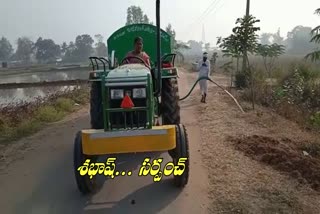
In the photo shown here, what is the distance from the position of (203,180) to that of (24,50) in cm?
9988

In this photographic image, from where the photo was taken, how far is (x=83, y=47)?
9181cm

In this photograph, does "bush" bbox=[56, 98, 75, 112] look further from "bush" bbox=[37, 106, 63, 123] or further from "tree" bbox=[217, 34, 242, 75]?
"tree" bbox=[217, 34, 242, 75]

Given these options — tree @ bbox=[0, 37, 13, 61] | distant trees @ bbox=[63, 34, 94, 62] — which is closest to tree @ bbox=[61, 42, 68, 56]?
distant trees @ bbox=[63, 34, 94, 62]

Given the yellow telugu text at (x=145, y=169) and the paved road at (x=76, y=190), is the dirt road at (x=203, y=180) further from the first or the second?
the yellow telugu text at (x=145, y=169)

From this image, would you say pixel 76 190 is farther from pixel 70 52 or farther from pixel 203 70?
pixel 70 52

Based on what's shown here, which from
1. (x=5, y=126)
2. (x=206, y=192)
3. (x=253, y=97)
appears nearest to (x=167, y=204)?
(x=206, y=192)

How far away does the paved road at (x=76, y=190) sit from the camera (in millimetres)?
5184

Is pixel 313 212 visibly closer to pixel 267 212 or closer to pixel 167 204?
pixel 267 212

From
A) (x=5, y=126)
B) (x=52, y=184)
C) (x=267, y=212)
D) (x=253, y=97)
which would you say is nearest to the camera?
(x=267, y=212)

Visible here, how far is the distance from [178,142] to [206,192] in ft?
2.65

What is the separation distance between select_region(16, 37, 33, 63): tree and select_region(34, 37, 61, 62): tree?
6.20 metres

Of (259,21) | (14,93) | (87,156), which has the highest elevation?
(259,21)

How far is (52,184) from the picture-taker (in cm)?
614

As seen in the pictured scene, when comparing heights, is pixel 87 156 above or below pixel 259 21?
below
